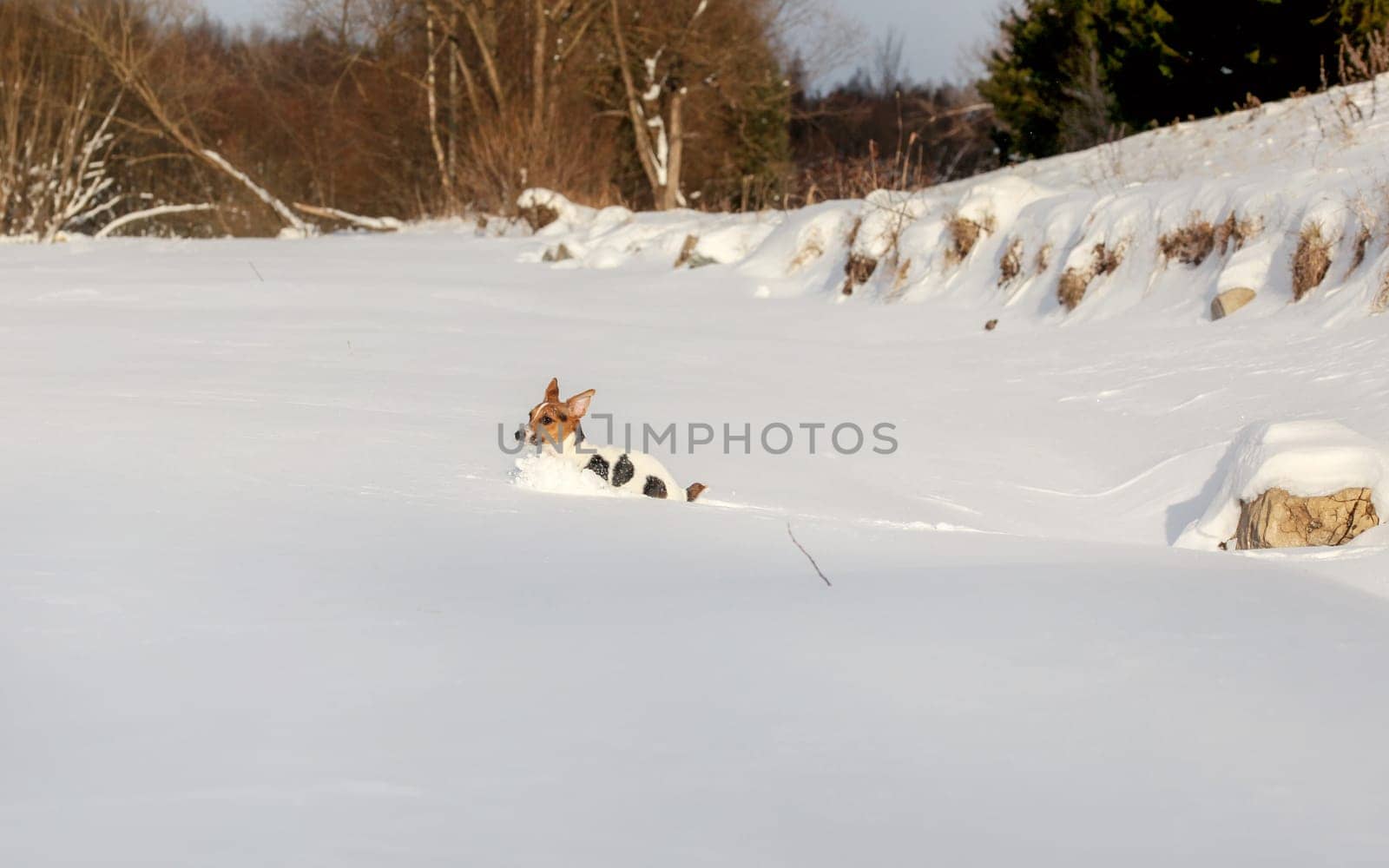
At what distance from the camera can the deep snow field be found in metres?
2.16

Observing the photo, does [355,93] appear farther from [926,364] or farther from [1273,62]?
[926,364]

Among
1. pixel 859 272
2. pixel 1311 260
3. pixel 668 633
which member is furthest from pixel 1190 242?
pixel 668 633

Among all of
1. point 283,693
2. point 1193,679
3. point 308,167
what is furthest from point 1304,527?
point 308,167

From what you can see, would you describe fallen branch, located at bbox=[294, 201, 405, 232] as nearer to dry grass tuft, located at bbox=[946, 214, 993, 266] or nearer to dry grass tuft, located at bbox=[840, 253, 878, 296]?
dry grass tuft, located at bbox=[840, 253, 878, 296]

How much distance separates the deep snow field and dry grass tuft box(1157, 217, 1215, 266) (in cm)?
133

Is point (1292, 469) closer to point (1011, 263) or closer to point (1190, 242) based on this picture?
point (1190, 242)

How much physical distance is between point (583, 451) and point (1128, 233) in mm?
5960

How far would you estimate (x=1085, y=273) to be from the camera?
9.53 m

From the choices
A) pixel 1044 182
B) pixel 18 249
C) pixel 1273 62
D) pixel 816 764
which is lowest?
pixel 816 764

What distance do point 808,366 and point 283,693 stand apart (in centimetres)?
649

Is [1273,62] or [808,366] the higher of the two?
[1273,62]

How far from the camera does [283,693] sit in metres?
2.61

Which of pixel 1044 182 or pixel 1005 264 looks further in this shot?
pixel 1044 182

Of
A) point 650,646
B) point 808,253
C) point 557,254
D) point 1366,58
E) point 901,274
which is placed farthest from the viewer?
point 1366,58
